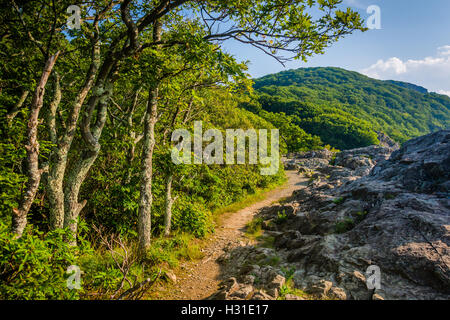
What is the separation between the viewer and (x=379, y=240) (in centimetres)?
566

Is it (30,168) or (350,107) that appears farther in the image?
(350,107)

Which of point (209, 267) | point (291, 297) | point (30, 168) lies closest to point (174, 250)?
point (209, 267)

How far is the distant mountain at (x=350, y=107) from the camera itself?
239ft

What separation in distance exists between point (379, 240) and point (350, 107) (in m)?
116

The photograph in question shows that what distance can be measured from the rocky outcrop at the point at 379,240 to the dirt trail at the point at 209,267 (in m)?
0.75

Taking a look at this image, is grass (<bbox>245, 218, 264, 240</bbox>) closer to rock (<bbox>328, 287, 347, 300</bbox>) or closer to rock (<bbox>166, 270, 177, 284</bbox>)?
rock (<bbox>166, 270, 177, 284</bbox>)

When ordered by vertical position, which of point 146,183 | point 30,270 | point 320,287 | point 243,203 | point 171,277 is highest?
point 146,183

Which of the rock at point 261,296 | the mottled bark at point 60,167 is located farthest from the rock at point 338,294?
the mottled bark at point 60,167

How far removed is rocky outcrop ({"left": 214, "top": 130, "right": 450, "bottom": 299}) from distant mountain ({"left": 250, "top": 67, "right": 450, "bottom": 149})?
59.8 metres

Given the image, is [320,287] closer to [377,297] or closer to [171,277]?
[377,297]

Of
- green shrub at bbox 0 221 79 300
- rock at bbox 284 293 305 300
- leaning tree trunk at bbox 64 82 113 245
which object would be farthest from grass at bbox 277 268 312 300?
leaning tree trunk at bbox 64 82 113 245
